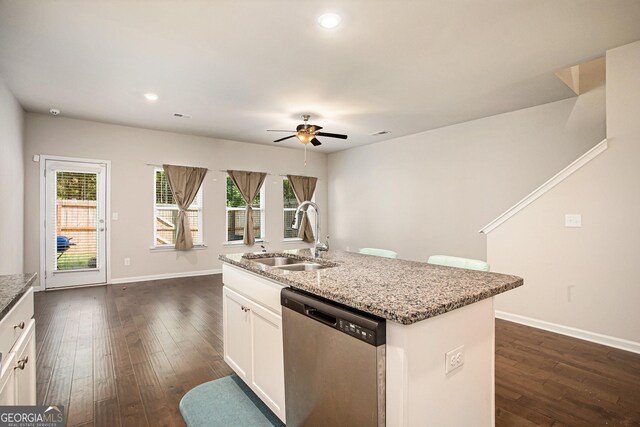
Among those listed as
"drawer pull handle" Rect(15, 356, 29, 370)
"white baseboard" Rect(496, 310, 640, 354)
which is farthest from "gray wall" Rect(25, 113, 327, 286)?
"white baseboard" Rect(496, 310, 640, 354)

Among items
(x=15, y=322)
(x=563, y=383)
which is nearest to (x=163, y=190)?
(x=15, y=322)

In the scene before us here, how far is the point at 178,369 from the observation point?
96.8 inches

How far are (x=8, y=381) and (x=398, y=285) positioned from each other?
1563 mm

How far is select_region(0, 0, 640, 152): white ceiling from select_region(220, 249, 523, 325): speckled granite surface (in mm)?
1856

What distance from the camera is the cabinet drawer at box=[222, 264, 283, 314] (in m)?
1.71

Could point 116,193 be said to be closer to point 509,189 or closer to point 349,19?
point 349,19

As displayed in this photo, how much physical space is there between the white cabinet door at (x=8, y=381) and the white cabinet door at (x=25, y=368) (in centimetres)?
5

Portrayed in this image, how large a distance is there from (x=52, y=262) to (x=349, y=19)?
549 cm

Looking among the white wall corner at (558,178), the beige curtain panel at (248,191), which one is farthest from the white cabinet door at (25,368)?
the beige curtain panel at (248,191)

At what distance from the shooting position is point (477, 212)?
4.90 m

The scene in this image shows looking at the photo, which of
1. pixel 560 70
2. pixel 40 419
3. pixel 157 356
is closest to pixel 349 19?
pixel 560 70

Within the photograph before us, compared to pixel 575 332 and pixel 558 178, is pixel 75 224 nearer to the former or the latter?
pixel 558 178

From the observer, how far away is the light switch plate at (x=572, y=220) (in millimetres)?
3146

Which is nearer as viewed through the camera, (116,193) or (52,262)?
(52,262)
